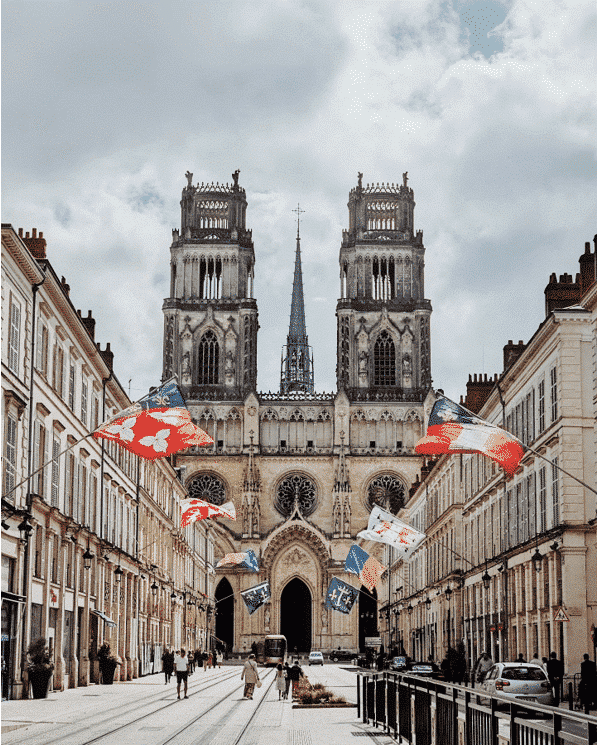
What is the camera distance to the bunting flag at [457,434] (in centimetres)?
2583

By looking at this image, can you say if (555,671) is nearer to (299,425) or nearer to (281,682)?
(281,682)

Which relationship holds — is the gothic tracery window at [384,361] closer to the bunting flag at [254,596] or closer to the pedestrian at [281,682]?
the bunting flag at [254,596]

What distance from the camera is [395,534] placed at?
48.4 metres

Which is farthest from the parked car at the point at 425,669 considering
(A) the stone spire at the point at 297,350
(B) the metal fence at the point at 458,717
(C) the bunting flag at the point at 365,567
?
(A) the stone spire at the point at 297,350

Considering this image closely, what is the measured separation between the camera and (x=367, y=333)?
104m

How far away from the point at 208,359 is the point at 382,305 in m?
16.7

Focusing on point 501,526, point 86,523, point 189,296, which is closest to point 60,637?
point 86,523

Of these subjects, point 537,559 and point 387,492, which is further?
point 387,492

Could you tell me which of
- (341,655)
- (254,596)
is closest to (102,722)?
(254,596)

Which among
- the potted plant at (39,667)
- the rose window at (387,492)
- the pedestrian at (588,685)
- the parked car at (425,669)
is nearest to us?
the pedestrian at (588,685)

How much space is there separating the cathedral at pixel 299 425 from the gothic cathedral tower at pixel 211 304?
13 cm

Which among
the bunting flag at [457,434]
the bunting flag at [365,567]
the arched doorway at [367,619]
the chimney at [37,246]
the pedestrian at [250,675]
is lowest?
the arched doorway at [367,619]

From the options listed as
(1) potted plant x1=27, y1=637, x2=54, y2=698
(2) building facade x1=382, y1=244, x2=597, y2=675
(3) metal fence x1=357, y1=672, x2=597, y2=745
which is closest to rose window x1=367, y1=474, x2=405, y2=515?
(2) building facade x1=382, y1=244, x2=597, y2=675

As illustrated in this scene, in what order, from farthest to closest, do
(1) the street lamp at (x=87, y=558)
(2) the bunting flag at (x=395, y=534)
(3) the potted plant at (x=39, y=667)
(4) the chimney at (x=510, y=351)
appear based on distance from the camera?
(4) the chimney at (x=510, y=351) < (2) the bunting flag at (x=395, y=534) < (1) the street lamp at (x=87, y=558) < (3) the potted plant at (x=39, y=667)
